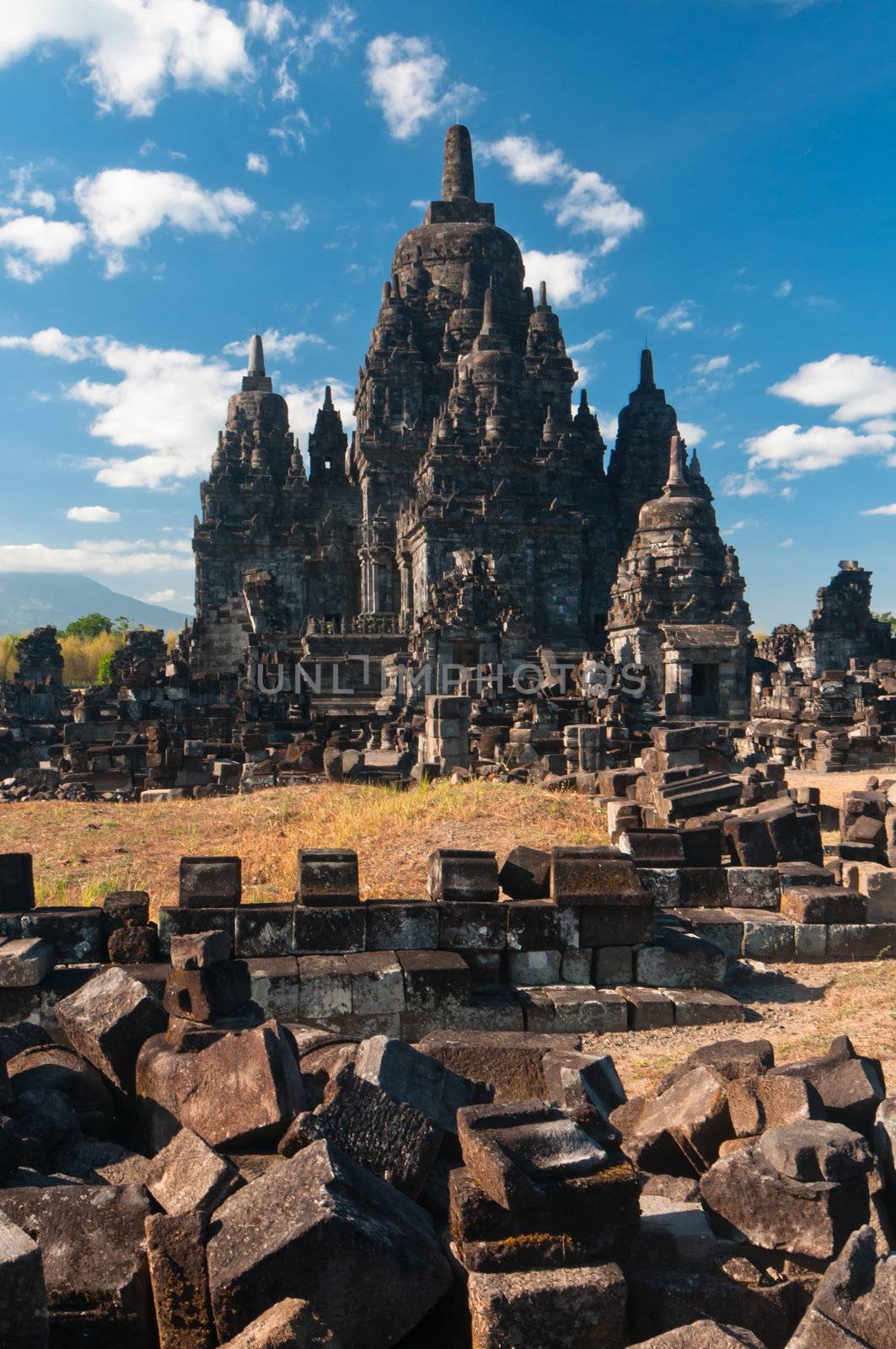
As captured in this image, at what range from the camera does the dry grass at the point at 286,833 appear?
8.98 m

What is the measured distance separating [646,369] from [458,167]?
47.5 feet

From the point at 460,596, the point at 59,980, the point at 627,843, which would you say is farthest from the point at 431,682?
the point at 59,980

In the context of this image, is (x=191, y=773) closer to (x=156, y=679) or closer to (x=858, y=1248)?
(x=156, y=679)

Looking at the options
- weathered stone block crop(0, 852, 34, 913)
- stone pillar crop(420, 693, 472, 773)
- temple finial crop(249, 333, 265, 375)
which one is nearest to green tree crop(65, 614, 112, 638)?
temple finial crop(249, 333, 265, 375)

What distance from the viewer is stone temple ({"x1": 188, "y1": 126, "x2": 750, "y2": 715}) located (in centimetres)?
2966

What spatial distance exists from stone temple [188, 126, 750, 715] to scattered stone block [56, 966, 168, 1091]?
22.2 metres

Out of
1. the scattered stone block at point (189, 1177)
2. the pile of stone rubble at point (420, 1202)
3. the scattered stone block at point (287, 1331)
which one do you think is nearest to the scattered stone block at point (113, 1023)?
the pile of stone rubble at point (420, 1202)

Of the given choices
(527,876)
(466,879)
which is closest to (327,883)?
(466,879)

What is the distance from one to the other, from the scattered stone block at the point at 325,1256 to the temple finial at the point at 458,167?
5228cm

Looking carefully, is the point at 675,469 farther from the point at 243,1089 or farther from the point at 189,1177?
the point at 189,1177

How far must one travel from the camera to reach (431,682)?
24859mm

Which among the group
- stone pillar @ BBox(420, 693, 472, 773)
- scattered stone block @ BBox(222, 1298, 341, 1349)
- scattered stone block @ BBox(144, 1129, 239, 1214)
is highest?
stone pillar @ BBox(420, 693, 472, 773)

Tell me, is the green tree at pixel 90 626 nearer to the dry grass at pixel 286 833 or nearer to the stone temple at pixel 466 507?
the stone temple at pixel 466 507

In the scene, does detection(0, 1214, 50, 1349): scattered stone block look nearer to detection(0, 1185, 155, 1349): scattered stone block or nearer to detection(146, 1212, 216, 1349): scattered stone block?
Answer: detection(0, 1185, 155, 1349): scattered stone block
